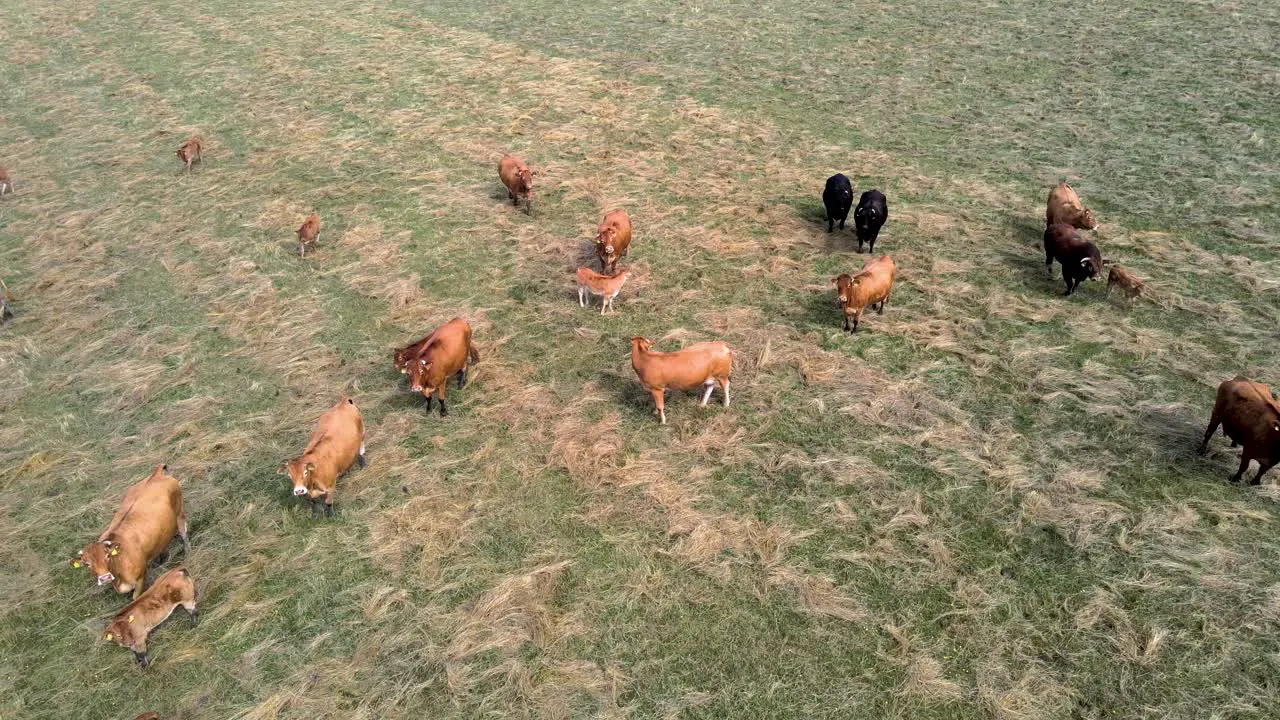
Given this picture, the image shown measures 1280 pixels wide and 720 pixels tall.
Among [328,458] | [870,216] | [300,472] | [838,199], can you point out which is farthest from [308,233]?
[870,216]

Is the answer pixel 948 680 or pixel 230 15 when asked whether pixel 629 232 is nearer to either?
pixel 948 680

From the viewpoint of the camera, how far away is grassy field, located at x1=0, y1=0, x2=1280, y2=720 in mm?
6223

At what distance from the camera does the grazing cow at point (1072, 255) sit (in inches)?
408

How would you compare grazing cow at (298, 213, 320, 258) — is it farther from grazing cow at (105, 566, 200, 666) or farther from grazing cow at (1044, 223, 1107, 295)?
grazing cow at (1044, 223, 1107, 295)

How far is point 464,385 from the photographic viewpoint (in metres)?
9.52

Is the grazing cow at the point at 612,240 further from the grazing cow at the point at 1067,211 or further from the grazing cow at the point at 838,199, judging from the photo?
the grazing cow at the point at 1067,211

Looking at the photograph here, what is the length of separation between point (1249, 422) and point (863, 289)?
4.45 m

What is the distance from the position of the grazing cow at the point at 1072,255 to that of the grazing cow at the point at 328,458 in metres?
10.3

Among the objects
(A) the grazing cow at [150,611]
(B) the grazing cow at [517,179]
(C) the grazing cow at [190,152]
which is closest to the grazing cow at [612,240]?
(B) the grazing cow at [517,179]

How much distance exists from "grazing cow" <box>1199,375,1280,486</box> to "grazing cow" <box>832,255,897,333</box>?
159 inches

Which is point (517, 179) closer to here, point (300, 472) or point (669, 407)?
point (669, 407)

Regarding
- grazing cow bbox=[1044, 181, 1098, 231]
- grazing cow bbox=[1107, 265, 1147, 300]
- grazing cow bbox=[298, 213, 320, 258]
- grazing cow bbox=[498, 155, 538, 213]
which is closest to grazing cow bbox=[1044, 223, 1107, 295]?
grazing cow bbox=[1107, 265, 1147, 300]

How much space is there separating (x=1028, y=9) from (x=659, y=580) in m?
25.7

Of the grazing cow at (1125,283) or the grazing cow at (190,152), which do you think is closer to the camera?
the grazing cow at (1125,283)
